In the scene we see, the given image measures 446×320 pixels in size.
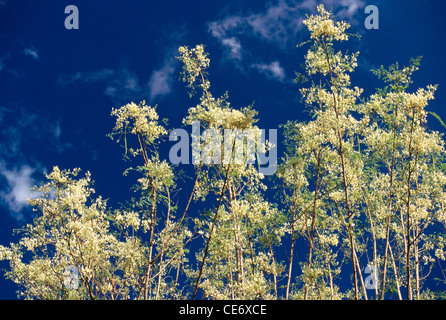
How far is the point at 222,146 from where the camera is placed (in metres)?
8.38

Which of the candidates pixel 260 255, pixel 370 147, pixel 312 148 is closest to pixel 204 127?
pixel 312 148

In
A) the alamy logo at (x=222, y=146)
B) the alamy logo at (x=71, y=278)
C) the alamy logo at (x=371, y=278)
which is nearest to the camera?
the alamy logo at (x=222, y=146)

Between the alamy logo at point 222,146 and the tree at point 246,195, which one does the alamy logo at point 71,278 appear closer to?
the tree at point 246,195

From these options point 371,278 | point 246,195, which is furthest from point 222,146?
point 371,278

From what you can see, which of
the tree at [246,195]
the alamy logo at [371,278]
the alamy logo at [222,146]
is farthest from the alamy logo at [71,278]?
the alamy logo at [371,278]

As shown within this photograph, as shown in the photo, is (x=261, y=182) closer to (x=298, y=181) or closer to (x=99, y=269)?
(x=298, y=181)

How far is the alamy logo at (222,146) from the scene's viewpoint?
315 inches

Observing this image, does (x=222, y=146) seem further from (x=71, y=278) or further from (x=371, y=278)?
(x=371, y=278)

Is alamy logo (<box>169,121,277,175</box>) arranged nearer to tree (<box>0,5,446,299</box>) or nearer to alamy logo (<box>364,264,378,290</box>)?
tree (<box>0,5,446,299</box>)

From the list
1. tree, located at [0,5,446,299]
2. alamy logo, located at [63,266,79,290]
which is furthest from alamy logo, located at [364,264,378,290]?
alamy logo, located at [63,266,79,290]

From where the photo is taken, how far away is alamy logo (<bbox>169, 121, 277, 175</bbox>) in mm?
7996

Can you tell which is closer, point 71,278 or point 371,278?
point 71,278

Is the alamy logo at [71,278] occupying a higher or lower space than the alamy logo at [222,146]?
lower
